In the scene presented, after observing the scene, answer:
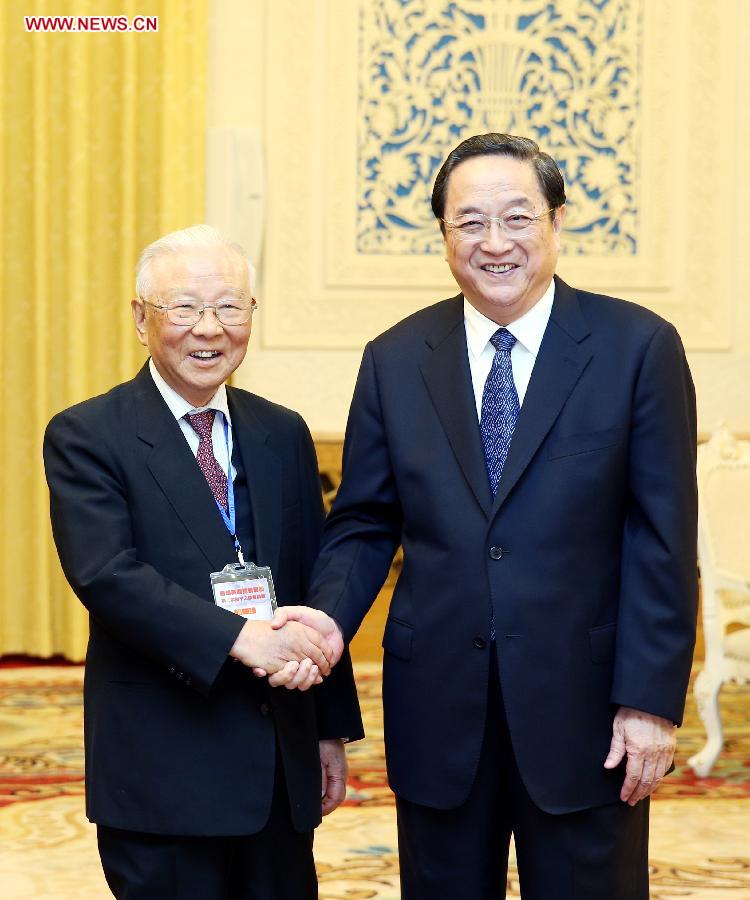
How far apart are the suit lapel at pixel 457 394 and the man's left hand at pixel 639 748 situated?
41cm

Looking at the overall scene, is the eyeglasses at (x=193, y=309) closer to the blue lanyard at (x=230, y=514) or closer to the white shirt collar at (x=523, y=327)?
the blue lanyard at (x=230, y=514)

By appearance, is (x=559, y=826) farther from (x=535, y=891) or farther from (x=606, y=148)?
(x=606, y=148)

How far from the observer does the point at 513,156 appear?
2.04 m

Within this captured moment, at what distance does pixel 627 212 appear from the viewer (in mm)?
5941

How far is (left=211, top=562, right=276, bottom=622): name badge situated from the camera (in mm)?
1989

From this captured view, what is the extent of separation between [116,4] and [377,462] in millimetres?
4234

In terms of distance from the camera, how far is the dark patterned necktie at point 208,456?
6.79ft

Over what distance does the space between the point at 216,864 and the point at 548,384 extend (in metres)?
0.96

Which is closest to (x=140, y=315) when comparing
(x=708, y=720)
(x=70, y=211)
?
(x=708, y=720)

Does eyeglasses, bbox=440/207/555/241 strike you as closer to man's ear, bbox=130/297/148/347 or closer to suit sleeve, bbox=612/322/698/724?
suit sleeve, bbox=612/322/698/724

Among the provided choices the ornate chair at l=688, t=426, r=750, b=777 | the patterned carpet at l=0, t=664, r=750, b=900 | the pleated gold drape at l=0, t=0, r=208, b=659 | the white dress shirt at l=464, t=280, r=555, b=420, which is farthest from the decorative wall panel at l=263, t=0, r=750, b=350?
the white dress shirt at l=464, t=280, r=555, b=420

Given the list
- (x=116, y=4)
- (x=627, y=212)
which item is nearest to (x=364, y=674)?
(x=627, y=212)

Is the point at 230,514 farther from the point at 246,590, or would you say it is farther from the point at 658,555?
the point at 658,555

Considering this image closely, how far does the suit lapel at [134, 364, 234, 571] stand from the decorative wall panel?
12.7 ft
